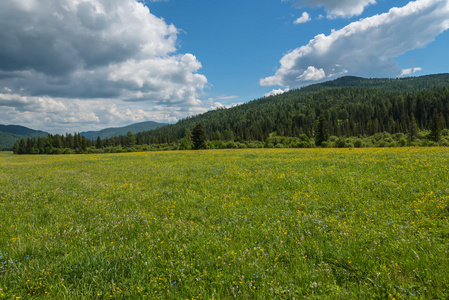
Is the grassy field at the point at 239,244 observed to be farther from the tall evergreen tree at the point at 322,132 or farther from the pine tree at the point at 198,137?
the pine tree at the point at 198,137

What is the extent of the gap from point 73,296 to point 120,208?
17.5 feet

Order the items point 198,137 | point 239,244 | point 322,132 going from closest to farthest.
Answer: point 239,244 → point 322,132 → point 198,137

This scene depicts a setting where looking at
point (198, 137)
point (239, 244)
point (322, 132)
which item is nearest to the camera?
point (239, 244)

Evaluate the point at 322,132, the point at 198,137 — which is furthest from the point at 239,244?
the point at 198,137

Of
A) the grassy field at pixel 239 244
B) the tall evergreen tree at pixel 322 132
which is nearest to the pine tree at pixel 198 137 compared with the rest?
the tall evergreen tree at pixel 322 132

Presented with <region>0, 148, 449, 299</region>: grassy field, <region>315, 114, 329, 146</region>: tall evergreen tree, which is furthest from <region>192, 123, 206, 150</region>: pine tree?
<region>0, 148, 449, 299</region>: grassy field

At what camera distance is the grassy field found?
12.6 feet

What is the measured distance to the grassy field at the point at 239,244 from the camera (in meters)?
3.83

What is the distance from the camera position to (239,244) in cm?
546

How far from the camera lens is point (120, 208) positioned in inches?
341

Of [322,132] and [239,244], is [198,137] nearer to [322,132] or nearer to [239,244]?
[322,132]

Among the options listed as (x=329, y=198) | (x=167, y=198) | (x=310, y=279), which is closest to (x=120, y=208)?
(x=167, y=198)

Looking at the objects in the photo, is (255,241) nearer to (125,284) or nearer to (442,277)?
(125,284)

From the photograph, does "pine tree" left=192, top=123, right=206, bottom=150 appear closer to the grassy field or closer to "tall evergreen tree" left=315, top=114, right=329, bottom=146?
"tall evergreen tree" left=315, top=114, right=329, bottom=146
